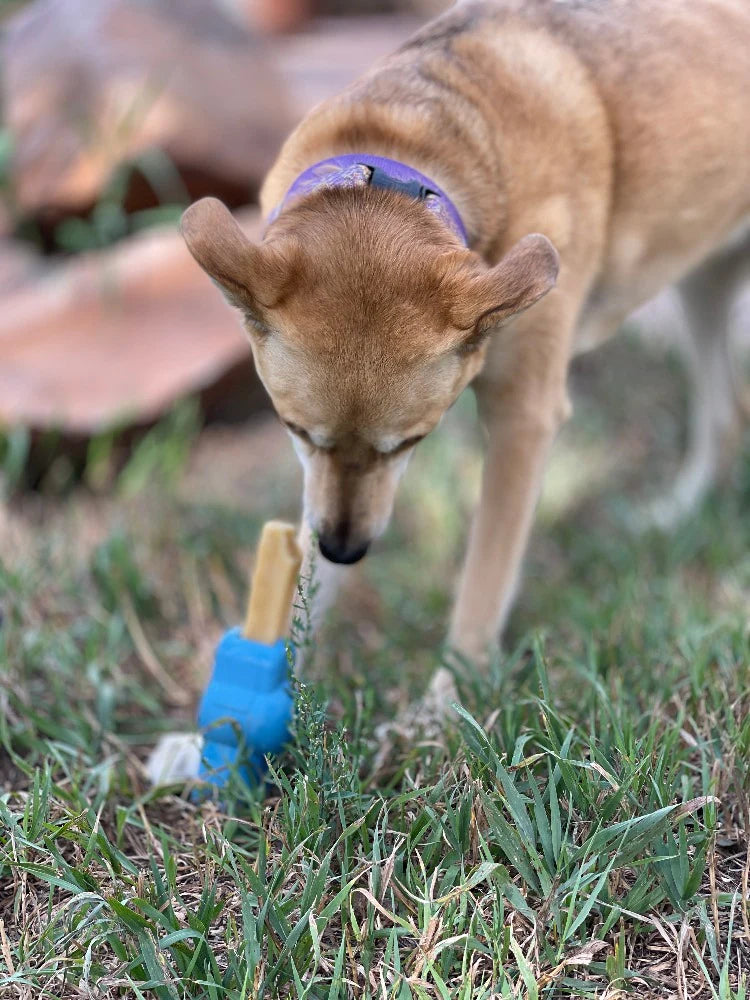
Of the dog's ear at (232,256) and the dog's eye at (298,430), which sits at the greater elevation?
the dog's ear at (232,256)

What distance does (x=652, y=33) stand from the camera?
2.85 meters

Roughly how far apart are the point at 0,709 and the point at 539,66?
210cm

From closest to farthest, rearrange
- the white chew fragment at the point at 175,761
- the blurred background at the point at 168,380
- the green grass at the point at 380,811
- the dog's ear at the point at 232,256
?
the green grass at the point at 380,811 → the dog's ear at the point at 232,256 → the white chew fragment at the point at 175,761 → the blurred background at the point at 168,380

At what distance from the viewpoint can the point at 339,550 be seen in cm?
238

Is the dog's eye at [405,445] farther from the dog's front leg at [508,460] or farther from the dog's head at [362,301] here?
the dog's front leg at [508,460]

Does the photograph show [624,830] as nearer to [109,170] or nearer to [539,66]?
[539,66]

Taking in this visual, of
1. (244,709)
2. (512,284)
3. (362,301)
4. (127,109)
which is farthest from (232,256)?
(127,109)

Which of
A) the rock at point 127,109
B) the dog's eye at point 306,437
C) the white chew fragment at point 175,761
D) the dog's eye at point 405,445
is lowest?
the white chew fragment at point 175,761

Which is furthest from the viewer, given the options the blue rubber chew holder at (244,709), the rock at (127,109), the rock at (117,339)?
the rock at (127,109)

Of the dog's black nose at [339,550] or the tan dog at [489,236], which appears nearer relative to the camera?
the tan dog at [489,236]

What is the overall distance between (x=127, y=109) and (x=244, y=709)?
3.42 metres

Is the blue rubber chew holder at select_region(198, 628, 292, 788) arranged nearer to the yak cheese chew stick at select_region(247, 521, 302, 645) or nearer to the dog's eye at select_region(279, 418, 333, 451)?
the yak cheese chew stick at select_region(247, 521, 302, 645)

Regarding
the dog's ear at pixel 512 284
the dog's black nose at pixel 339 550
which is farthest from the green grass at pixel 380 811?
the dog's ear at pixel 512 284

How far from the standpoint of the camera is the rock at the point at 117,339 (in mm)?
4250
